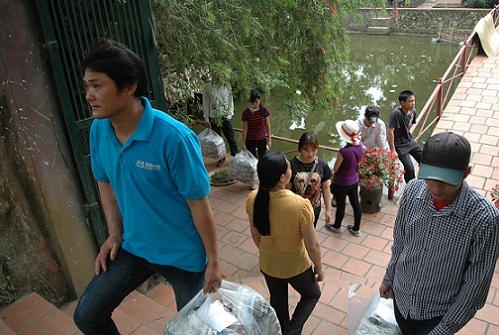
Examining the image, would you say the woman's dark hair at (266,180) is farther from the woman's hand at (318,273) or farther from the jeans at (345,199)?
the jeans at (345,199)

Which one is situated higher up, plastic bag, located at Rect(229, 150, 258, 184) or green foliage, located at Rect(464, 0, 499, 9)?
green foliage, located at Rect(464, 0, 499, 9)

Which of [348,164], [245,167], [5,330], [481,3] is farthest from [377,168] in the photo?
[481,3]

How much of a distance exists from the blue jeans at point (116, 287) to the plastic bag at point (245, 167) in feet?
11.5

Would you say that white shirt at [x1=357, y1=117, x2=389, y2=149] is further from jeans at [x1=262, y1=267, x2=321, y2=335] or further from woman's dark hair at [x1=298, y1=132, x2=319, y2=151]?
jeans at [x1=262, y1=267, x2=321, y2=335]

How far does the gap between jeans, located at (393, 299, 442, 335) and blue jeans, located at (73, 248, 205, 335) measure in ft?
3.16

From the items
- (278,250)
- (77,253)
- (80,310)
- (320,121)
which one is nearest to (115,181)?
(80,310)

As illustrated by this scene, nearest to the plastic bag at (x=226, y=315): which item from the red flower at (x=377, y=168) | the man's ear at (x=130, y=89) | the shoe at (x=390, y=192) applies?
the man's ear at (x=130, y=89)

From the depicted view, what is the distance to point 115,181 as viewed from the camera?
1.81 meters

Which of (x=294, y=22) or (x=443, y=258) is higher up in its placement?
(x=294, y=22)

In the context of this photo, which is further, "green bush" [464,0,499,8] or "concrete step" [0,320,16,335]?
"green bush" [464,0,499,8]

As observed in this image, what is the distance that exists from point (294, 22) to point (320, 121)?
5.74 meters

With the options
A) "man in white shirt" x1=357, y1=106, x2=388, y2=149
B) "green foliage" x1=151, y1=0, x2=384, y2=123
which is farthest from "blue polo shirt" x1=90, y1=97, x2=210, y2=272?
"man in white shirt" x1=357, y1=106, x2=388, y2=149

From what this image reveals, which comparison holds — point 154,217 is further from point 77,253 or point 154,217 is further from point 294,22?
point 294,22

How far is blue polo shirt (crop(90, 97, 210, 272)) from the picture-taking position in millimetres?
1658
